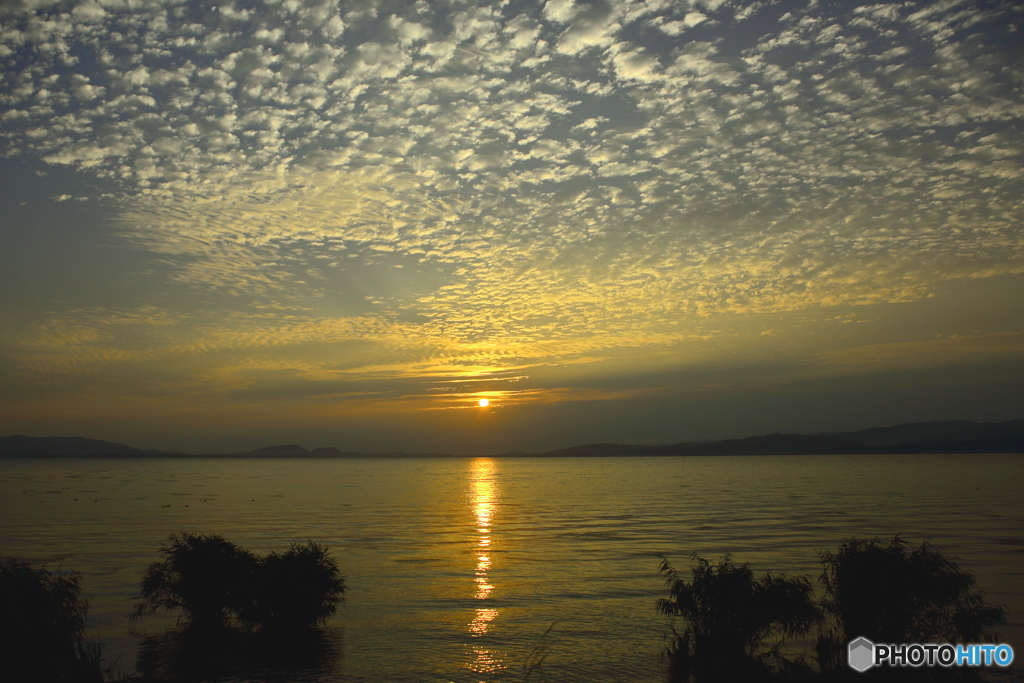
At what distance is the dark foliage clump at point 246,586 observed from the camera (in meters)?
31.4

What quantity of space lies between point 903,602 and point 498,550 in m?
41.6

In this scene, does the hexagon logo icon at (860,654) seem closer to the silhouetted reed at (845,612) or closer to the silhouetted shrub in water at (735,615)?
the silhouetted reed at (845,612)

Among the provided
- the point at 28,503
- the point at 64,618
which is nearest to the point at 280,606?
the point at 64,618

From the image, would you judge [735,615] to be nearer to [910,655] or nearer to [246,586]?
[910,655]

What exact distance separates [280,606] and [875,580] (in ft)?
85.2

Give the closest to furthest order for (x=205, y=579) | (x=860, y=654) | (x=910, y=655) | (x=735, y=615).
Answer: (x=910, y=655) < (x=860, y=654) < (x=735, y=615) < (x=205, y=579)

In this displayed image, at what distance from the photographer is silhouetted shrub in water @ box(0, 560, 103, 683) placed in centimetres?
1933

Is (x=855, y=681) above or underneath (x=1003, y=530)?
above

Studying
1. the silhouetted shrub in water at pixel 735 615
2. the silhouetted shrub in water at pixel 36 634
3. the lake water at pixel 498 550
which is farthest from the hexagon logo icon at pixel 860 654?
the silhouetted shrub in water at pixel 36 634

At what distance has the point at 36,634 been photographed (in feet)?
65.2

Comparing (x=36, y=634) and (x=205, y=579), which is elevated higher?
(x=36, y=634)

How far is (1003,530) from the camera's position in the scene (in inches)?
2761

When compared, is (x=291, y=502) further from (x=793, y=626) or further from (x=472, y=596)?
(x=793, y=626)

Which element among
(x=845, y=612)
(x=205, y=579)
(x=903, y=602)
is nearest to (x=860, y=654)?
(x=845, y=612)
